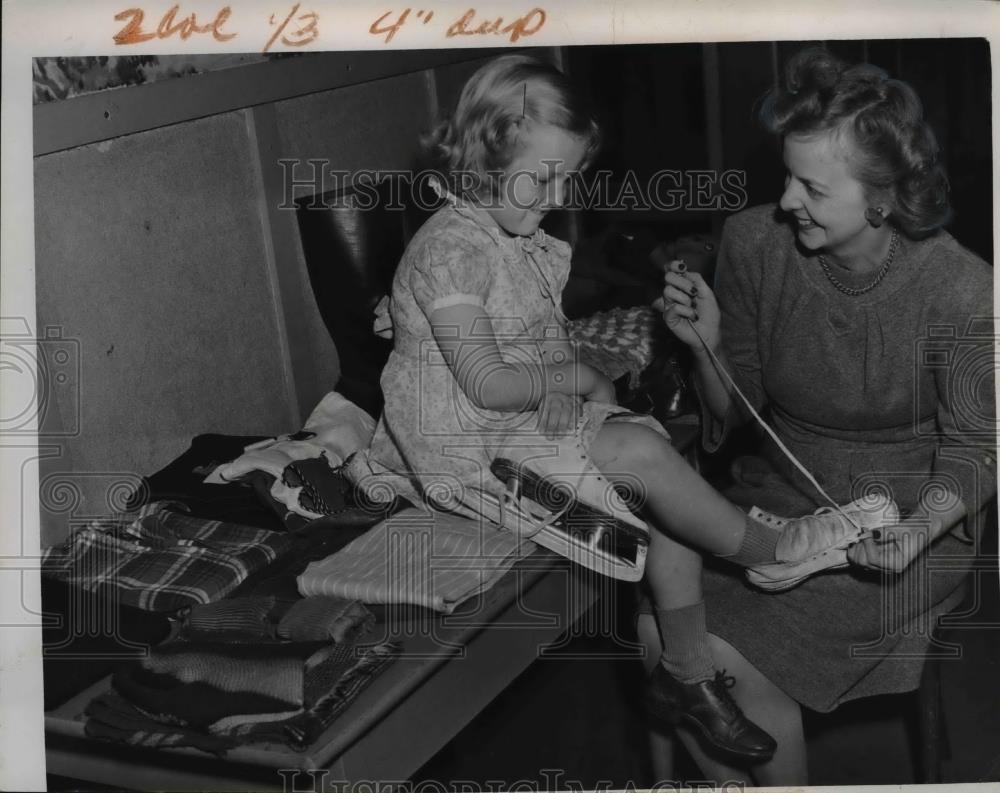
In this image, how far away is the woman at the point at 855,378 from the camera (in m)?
1.41

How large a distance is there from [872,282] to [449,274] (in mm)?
554

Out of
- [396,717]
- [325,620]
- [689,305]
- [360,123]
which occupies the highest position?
[360,123]

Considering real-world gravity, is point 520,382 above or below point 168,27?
below

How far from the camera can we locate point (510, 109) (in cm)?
141

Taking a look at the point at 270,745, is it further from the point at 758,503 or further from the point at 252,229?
the point at 252,229

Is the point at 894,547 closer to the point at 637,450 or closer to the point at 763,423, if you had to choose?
the point at 763,423

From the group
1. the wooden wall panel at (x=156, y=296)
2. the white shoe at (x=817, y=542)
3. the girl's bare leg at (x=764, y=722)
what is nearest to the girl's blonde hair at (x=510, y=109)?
the wooden wall panel at (x=156, y=296)

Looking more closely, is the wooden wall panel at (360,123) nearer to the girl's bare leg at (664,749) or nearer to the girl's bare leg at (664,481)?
the girl's bare leg at (664,481)

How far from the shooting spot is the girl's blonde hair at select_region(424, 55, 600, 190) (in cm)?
140

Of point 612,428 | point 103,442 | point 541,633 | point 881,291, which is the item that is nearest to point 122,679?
point 103,442

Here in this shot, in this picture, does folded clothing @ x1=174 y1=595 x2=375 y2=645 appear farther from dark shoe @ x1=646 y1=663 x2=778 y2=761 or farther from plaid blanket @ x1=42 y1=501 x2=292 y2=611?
dark shoe @ x1=646 y1=663 x2=778 y2=761

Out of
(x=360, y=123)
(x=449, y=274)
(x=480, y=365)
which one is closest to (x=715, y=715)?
(x=480, y=365)

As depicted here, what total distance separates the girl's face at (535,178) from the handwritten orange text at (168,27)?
0.37 metres

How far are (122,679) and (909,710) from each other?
104 centimetres
